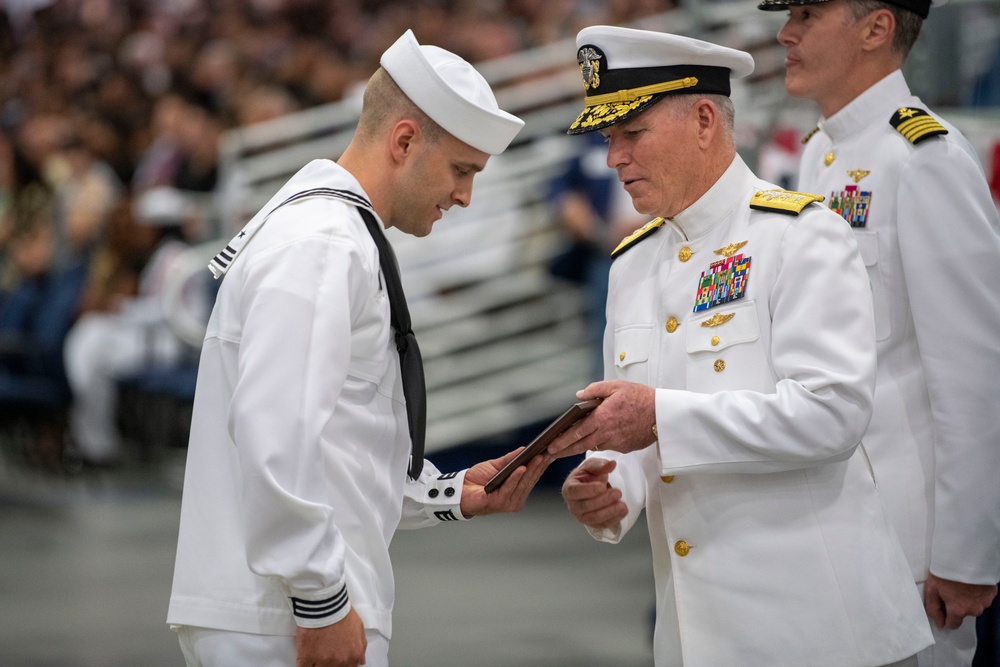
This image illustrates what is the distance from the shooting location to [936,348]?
2369mm

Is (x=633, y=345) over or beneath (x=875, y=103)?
beneath

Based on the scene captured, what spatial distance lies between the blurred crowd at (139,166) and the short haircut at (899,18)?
16.5ft

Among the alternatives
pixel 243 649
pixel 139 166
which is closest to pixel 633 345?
pixel 243 649

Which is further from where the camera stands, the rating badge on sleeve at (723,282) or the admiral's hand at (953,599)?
the admiral's hand at (953,599)

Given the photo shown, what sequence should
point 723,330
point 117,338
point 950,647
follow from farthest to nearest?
1. point 117,338
2. point 950,647
3. point 723,330

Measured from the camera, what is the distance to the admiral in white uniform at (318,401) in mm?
1889

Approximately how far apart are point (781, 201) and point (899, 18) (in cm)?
65

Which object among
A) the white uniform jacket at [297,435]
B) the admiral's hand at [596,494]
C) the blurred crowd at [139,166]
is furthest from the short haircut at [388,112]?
the blurred crowd at [139,166]

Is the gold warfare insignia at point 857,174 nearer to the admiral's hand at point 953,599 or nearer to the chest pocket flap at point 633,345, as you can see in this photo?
the chest pocket flap at point 633,345

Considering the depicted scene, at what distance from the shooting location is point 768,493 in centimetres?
213

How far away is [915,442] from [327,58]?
6771mm

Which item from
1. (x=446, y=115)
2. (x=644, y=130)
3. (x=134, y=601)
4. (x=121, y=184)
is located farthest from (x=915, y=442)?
(x=121, y=184)

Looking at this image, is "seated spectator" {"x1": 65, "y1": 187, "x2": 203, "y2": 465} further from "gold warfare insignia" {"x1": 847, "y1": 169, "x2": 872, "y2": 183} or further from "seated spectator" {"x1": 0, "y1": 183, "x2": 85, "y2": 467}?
"gold warfare insignia" {"x1": 847, "y1": 169, "x2": 872, "y2": 183}

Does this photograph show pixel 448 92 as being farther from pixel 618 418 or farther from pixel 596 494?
pixel 596 494
